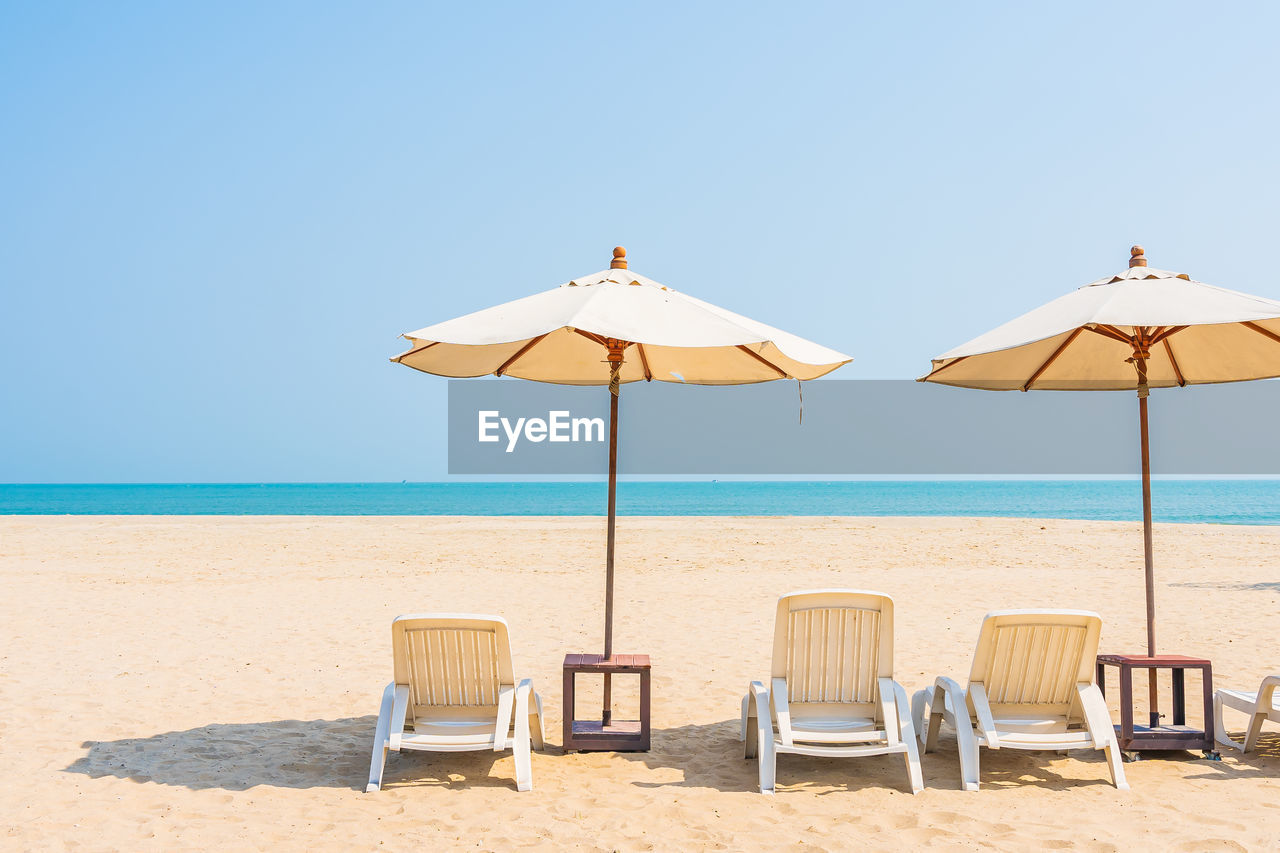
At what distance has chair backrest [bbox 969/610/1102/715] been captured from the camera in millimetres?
4348

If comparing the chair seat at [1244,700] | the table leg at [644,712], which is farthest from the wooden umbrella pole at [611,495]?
the chair seat at [1244,700]

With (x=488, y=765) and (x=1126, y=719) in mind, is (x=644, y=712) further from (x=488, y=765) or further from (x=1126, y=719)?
(x=1126, y=719)

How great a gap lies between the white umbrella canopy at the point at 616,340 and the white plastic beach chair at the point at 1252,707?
2.71 m

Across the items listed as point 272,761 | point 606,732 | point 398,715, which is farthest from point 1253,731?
point 272,761

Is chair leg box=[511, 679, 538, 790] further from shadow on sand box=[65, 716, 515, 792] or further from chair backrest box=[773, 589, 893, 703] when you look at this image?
chair backrest box=[773, 589, 893, 703]

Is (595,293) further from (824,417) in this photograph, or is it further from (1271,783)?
(824,417)

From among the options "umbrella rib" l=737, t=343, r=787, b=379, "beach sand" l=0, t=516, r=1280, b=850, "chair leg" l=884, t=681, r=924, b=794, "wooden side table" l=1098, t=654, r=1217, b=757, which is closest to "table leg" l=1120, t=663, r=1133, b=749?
"wooden side table" l=1098, t=654, r=1217, b=757

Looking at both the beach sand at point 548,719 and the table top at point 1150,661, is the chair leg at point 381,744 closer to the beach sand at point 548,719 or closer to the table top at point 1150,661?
the beach sand at point 548,719

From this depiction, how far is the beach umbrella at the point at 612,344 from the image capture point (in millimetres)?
4293

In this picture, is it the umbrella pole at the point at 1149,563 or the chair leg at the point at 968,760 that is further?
the umbrella pole at the point at 1149,563

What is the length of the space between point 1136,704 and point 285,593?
9257mm

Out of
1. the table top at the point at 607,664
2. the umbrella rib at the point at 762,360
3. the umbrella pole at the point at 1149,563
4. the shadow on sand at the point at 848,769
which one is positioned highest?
the umbrella rib at the point at 762,360

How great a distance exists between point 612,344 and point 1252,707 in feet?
12.5

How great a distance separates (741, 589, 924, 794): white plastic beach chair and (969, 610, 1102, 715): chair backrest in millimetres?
446
